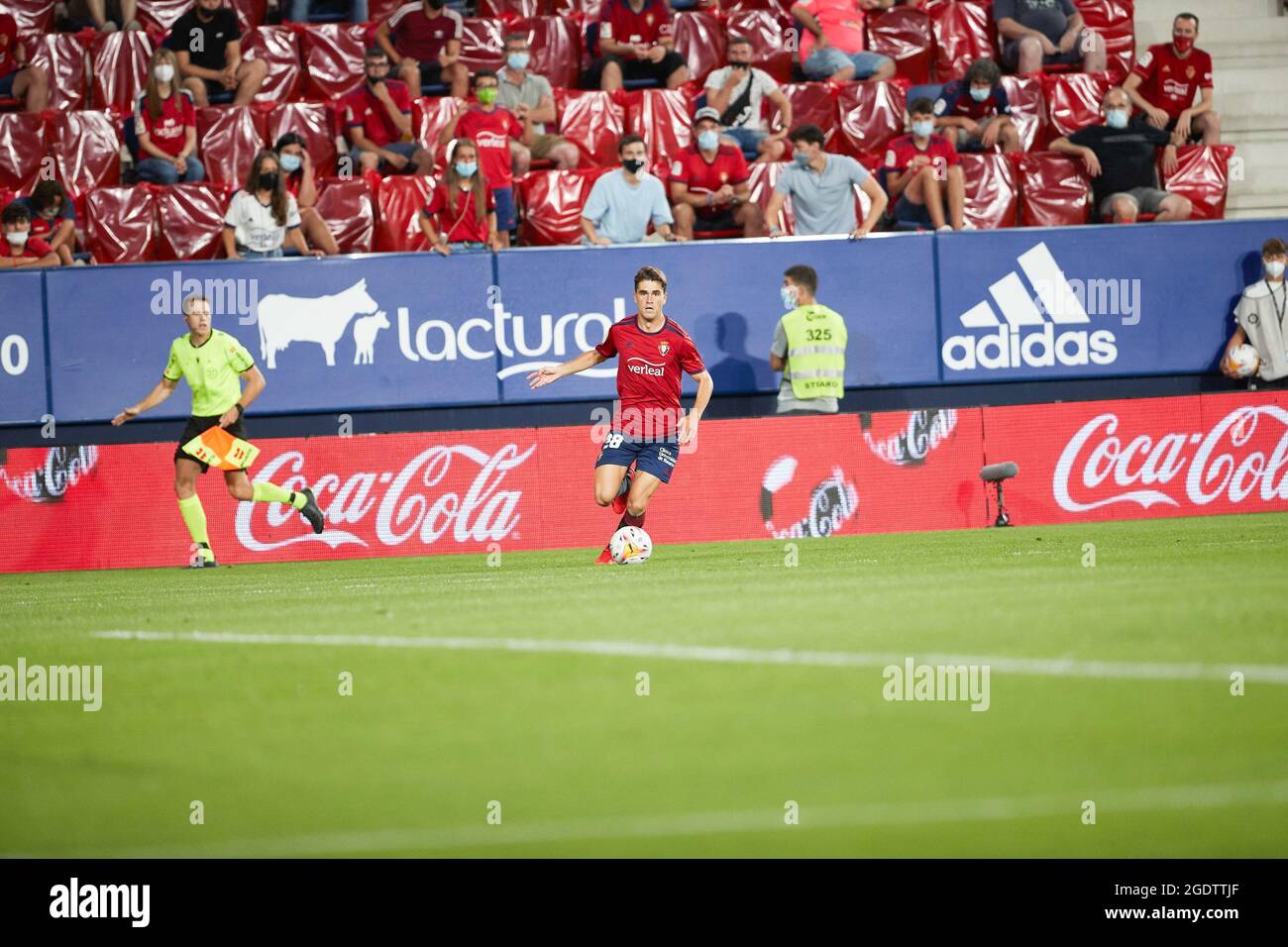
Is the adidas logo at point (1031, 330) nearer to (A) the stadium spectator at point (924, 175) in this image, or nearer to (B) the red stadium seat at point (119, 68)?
(A) the stadium spectator at point (924, 175)

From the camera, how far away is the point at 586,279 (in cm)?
1712

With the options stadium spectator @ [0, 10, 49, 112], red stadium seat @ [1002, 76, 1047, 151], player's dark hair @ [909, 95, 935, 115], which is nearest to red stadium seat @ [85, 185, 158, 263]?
stadium spectator @ [0, 10, 49, 112]

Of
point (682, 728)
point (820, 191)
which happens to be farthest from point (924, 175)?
point (682, 728)

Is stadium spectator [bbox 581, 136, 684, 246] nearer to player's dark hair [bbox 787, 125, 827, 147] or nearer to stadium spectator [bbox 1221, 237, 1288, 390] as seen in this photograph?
player's dark hair [bbox 787, 125, 827, 147]

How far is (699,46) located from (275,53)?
17.4 feet

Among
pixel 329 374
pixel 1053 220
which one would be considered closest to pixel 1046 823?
pixel 329 374

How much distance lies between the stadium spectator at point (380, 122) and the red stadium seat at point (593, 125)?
6.07ft

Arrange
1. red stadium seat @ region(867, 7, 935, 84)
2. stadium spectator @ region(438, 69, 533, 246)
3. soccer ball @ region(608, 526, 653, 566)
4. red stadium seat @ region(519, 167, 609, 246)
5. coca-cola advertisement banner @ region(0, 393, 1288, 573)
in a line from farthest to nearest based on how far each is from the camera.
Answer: red stadium seat @ region(867, 7, 935, 84) → red stadium seat @ region(519, 167, 609, 246) → stadium spectator @ region(438, 69, 533, 246) → coca-cola advertisement banner @ region(0, 393, 1288, 573) → soccer ball @ region(608, 526, 653, 566)

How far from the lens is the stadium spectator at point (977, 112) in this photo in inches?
734

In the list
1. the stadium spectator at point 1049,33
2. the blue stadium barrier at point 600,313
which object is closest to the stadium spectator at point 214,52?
the blue stadium barrier at point 600,313

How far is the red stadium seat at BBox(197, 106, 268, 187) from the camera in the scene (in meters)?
18.8

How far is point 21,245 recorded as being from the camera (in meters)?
16.8

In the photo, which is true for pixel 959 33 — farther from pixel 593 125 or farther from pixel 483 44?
pixel 483 44

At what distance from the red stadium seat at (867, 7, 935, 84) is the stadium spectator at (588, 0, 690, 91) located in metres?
2.76
